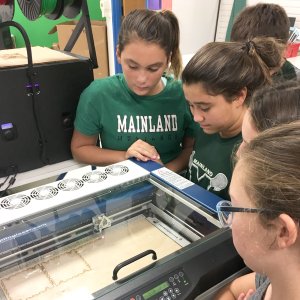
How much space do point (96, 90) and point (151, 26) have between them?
14.3 inches

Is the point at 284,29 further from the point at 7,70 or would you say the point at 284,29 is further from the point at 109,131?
the point at 7,70

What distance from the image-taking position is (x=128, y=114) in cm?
150

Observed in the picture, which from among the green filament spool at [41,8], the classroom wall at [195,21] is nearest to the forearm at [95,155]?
the green filament spool at [41,8]

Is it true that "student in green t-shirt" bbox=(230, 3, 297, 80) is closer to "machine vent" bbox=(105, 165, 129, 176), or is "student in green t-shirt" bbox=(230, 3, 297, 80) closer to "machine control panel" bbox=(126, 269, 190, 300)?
"machine vent" bbox=(105, 165, 129, 176)

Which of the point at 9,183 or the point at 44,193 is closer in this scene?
Result: the point at 44,193

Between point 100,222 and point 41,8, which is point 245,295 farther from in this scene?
point 41,8

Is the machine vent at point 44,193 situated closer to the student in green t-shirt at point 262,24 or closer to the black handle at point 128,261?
the black handle at point 128,261

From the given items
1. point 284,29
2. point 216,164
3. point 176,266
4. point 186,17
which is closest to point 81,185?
point 176,266

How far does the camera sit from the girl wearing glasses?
551mm

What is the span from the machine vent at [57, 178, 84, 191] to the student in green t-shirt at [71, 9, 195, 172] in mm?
357

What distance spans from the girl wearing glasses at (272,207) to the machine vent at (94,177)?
52cm

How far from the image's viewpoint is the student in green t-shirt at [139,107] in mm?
1356

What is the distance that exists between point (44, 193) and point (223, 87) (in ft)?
2.29

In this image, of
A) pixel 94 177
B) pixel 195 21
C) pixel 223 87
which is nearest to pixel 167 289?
pixel 94 177
